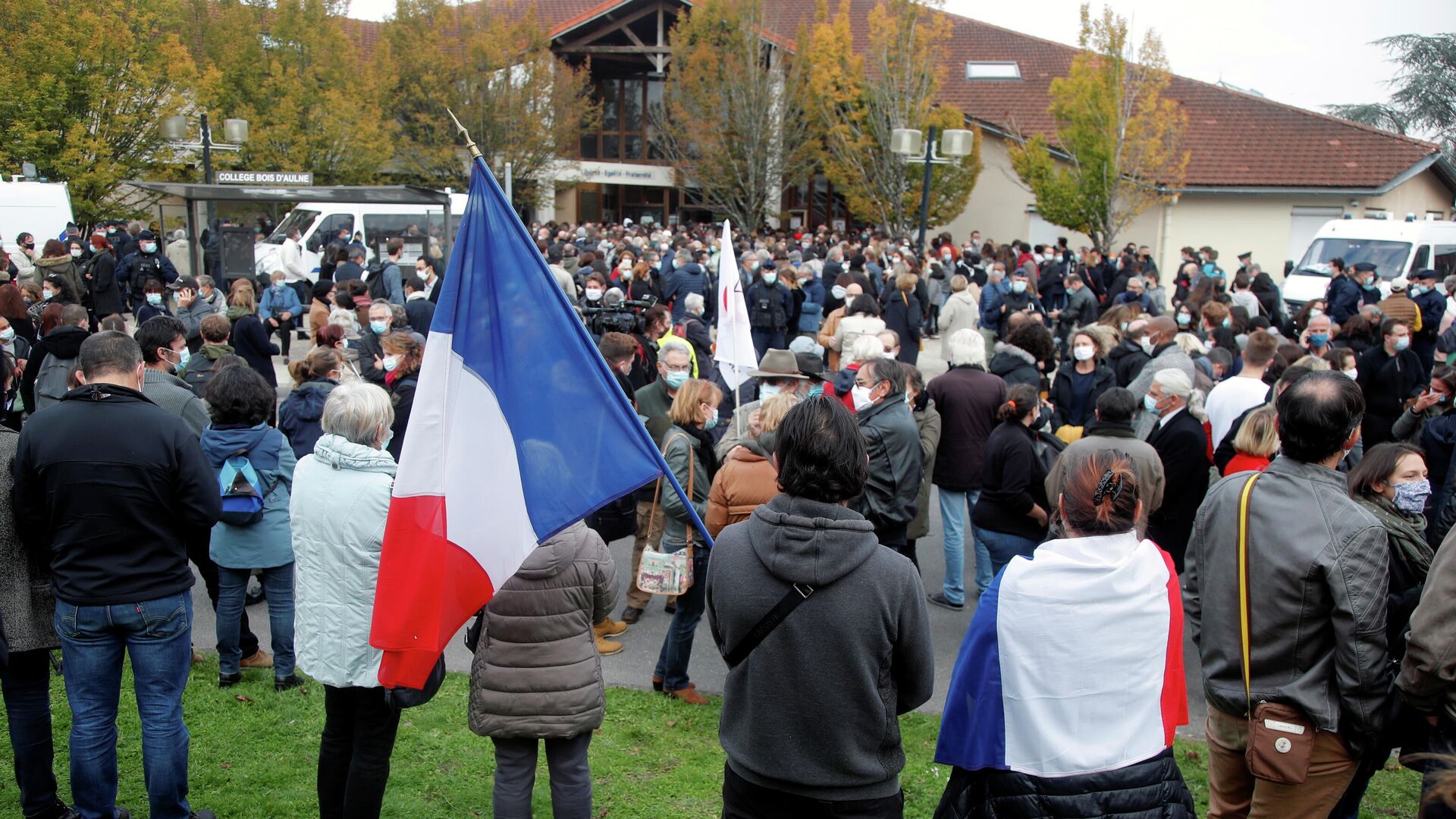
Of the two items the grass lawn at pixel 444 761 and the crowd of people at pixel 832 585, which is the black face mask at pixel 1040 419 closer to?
the crowd of people at pixel 832 585

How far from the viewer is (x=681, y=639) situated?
5621mm

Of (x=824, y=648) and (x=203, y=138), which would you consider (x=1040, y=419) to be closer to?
(x=824, y=648)

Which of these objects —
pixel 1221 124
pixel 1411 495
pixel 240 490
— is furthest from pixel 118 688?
pixel 1221 124

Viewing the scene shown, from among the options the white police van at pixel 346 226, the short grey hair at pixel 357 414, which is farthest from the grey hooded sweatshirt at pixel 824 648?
the white police van at pixel 346 226

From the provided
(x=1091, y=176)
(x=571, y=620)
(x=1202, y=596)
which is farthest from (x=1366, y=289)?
(x=571, y=620)

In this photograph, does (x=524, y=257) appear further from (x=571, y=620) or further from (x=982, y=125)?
(x=982, y=125)

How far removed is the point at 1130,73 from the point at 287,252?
17.9 m

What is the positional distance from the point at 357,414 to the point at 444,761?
1764mm

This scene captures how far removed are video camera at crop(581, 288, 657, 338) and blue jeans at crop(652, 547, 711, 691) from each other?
14.6ft

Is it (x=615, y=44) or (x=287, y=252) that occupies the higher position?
(x=615, y=44)

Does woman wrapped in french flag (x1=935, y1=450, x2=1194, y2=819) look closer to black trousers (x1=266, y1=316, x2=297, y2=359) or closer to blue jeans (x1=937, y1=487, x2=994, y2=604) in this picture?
blue jeans (x1=937, y1=487, x2=994, y2=604)

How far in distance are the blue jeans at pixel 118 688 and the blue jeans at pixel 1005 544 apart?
14.1 feet

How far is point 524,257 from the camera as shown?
3289 millimetres

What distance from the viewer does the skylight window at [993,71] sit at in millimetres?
34594
